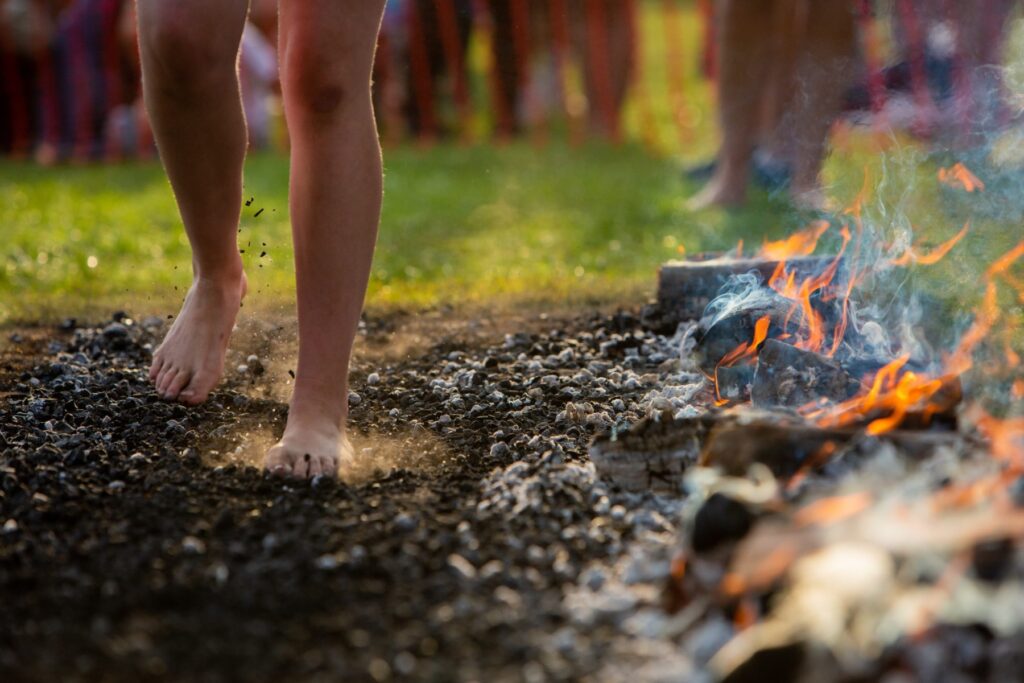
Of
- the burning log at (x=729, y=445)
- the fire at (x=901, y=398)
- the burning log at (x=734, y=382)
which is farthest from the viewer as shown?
the burning log at (x=734, y=382)

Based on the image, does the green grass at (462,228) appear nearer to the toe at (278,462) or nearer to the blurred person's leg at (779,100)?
the blurred person's leg at (779,100)

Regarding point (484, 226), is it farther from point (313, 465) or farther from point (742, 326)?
point (313, 465)

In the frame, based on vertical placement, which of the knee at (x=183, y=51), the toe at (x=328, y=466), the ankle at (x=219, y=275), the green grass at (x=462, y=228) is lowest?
the green grass at (x=462, y=228)

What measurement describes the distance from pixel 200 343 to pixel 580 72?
8.96m

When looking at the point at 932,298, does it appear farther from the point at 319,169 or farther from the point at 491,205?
the point at 491,205

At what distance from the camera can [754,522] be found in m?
2.05

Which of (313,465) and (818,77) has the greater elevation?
(818,77)

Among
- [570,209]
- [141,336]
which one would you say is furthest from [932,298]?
[570,209]

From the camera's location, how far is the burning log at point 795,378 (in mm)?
2873

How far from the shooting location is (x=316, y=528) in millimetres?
2387

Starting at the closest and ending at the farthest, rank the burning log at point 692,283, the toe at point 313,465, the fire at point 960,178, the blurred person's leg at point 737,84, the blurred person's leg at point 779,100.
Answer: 1. the toe at point 313,465
2. the burning log at point 692,283
3. the fire at point 960,178
4. the blurred person's leg at point 737,84
5. the blurred person's leg at point 779,100

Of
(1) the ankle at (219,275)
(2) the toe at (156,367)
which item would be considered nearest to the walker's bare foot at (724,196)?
(1) the ankle at (219,275)

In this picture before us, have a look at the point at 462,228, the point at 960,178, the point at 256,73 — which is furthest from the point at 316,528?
the point at 256,73

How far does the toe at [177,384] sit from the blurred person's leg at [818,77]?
347cm
